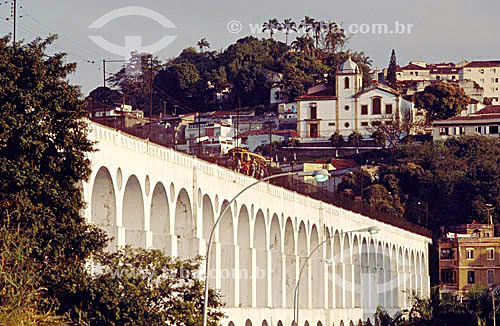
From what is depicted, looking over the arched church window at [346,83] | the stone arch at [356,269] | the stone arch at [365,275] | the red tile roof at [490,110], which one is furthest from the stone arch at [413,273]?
the arched church window at [346,83]

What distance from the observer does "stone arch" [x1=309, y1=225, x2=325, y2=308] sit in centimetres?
7850

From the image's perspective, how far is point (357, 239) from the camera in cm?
9212

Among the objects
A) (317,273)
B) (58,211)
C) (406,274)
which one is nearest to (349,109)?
(406,274)

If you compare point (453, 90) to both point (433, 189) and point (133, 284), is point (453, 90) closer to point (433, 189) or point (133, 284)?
point (433, 189)

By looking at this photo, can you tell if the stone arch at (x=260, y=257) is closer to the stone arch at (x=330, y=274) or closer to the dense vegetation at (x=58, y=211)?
the stone arch at (x=330, y=274)

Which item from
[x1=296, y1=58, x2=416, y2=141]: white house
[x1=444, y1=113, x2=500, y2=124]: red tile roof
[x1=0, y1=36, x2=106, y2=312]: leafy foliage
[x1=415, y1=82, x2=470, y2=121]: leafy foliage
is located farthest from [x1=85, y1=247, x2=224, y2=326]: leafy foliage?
A: [x1=415, y1=82, x2=470, y2=121]: leafy foliage

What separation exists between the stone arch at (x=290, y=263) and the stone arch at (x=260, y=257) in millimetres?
4165

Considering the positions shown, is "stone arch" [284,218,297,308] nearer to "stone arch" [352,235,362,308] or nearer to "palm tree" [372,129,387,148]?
"stone arch" [352,235,362,308]

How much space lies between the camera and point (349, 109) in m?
163

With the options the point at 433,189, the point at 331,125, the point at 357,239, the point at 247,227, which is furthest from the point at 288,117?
the point at 247,227

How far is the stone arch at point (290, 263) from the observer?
70.7 metres

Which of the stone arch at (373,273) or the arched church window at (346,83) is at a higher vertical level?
the arched church window at (346,83)

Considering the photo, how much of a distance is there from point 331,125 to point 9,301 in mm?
136079

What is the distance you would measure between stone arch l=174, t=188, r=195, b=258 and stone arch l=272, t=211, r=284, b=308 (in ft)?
46.6
